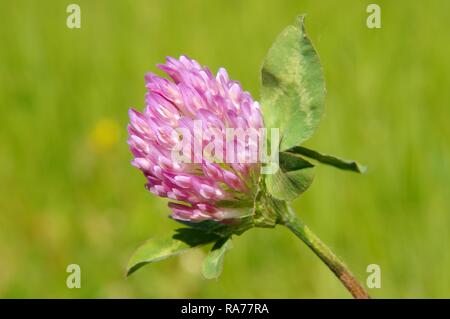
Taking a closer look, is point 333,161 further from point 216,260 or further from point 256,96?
point 256,96

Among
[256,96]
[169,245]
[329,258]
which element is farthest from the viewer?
[256,96]

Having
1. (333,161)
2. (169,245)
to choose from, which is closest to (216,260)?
(169,245)

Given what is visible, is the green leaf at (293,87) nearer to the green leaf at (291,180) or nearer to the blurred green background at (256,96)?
the green leaf at (291,180)

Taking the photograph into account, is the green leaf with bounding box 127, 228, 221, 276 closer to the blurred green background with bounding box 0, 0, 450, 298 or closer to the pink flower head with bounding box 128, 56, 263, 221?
the pink flower head with bounding box 128, 56, 263, 221

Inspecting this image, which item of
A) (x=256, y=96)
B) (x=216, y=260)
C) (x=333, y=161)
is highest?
(x=256, y=96)

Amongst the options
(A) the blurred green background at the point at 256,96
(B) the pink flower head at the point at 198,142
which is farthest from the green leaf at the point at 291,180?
(A) the blurred green background at the point at 256,96

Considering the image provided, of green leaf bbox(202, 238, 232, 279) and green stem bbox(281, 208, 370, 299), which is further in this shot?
green leaf bbox(202, 238, 232, 279)

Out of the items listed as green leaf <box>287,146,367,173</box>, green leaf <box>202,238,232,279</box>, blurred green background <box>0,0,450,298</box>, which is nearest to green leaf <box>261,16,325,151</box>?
green leaf <box>287,146,367,173</box>
